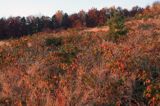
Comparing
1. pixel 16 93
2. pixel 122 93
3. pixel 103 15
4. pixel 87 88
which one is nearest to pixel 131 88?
pixel 122 93

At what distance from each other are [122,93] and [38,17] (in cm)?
4247

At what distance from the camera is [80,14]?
2093 inches

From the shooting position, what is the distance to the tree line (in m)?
46.0

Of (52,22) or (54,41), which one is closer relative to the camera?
(54,41)

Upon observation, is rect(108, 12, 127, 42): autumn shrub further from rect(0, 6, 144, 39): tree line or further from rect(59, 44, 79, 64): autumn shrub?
rect(0, 6, 144, 39): tree line

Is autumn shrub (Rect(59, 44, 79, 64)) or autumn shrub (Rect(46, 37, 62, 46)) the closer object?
autumn shrub (Rect(59, 44, 79, 64))

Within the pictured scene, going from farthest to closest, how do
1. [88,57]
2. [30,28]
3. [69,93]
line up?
1. [30,28]
2. [88,57]
3. [69,93]

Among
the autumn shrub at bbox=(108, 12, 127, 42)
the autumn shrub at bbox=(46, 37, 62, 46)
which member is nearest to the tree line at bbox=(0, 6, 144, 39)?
the autumn shrub at bbox=(46, 37, 62, 46)

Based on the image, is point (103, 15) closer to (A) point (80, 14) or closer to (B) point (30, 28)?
(A) point (80, 14)

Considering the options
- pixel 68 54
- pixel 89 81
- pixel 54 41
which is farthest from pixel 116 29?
pixel 89 81

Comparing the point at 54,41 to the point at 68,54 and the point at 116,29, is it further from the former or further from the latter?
the point at 68,54

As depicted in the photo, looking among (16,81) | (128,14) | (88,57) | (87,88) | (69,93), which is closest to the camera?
(69,93)

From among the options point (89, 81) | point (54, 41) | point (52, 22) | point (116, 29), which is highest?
point (116, 29)

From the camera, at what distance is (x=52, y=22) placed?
168 feet
